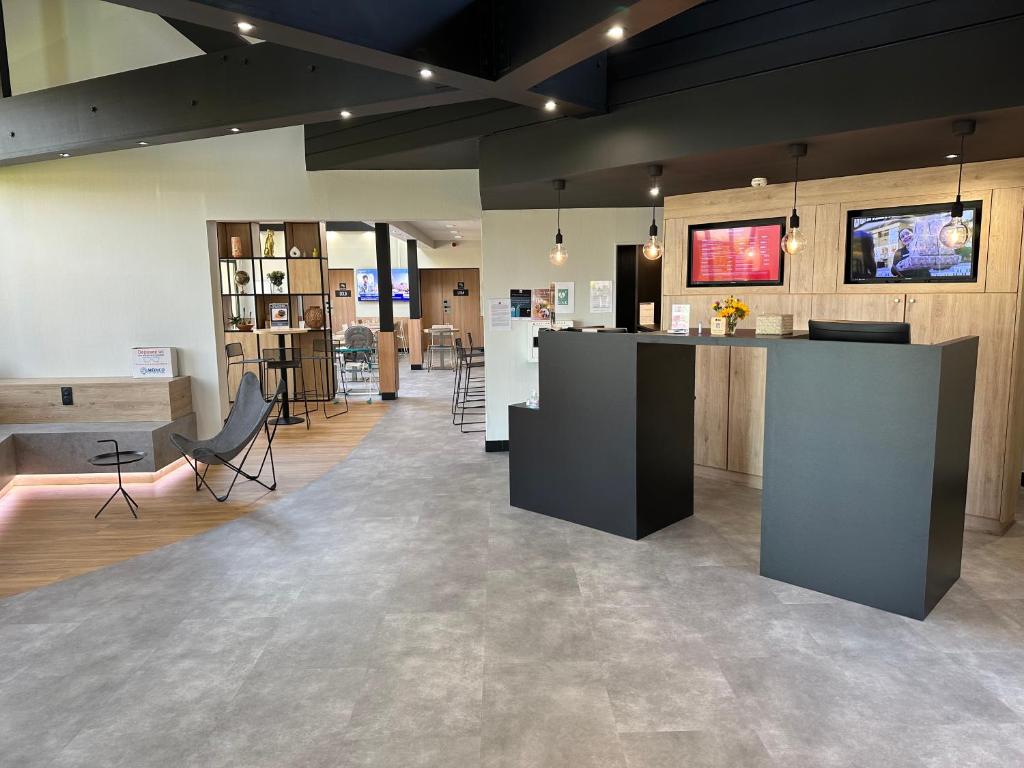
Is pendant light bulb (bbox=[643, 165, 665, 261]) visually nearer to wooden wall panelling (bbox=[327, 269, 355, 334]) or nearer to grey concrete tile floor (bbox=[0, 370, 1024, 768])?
grey concrete tile floor (bbox=[0, 370, 1024, 768])

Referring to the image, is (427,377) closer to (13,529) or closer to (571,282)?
(571,282)

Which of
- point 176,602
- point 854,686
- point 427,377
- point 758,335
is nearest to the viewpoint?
point 854,686

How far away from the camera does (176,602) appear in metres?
3.57

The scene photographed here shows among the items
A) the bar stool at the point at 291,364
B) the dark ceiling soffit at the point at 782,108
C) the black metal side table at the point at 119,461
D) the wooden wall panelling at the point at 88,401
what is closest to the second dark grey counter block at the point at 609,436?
the dark ceiling soffit at the point at 782,108

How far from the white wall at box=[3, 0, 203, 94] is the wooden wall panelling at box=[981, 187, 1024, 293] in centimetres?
713

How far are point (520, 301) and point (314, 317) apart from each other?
3932 mm

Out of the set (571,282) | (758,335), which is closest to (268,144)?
(571,282)

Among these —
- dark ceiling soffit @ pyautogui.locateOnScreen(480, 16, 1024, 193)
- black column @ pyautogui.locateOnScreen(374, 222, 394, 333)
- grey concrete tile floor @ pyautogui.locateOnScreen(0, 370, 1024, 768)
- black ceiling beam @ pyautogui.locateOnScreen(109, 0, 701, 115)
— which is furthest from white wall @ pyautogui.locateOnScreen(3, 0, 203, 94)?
grey concrete tile floor @ pyautogui.locateOnScreen(0, 370, 1024, 768)

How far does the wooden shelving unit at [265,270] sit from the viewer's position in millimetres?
8852

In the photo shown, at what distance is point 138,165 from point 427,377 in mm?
7090

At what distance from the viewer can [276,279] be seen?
8.97m

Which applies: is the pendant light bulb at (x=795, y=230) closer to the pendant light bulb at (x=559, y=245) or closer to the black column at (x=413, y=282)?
the pendant light bulb at (x=559, y=245)

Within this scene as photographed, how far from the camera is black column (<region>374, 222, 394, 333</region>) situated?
10008 mm

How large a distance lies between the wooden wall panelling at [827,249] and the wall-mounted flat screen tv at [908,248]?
78mm
